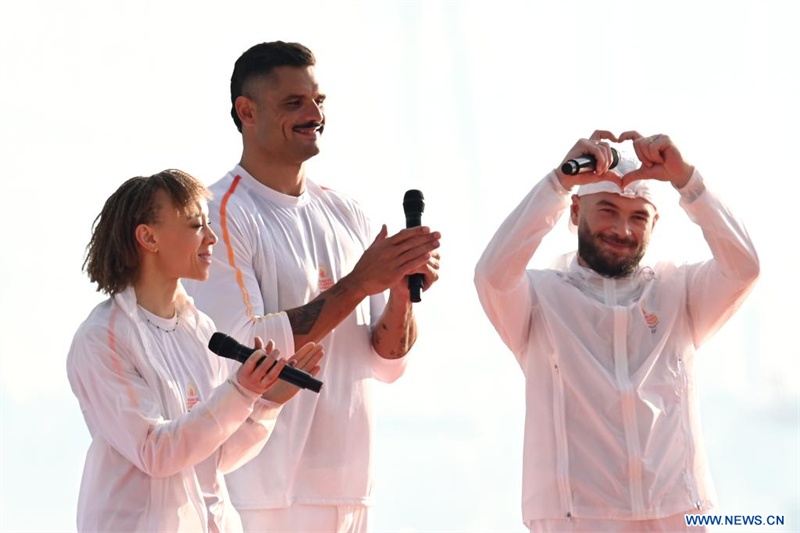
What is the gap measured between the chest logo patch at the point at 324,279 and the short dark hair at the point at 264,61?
656 mm

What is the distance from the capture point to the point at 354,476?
14.9 feet

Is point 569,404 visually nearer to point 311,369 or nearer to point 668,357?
point 668,357

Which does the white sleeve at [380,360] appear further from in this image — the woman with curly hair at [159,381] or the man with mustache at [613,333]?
the woman with curly hair at [159,381]

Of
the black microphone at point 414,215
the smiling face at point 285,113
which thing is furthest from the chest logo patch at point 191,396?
the smiling face at point 285,113

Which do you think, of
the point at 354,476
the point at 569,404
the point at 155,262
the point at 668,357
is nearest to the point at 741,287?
the point at 668,357

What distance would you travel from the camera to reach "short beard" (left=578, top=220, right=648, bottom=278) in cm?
494

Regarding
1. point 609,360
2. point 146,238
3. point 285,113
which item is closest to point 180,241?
point 146,238

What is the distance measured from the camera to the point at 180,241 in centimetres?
382

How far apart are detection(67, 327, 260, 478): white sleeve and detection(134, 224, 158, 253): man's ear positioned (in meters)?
0.29

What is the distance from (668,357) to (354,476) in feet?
3.88

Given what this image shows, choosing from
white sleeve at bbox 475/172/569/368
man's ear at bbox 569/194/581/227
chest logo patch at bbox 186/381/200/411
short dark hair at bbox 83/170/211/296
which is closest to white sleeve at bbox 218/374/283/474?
chest logo patch at bbox 186/381/200/411

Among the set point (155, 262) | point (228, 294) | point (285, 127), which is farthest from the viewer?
point (285, 127)

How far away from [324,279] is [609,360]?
1040 mm

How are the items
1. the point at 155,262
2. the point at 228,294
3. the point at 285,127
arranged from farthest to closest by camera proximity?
the point at 285,127, the point at 228,294, the point at 155,262
